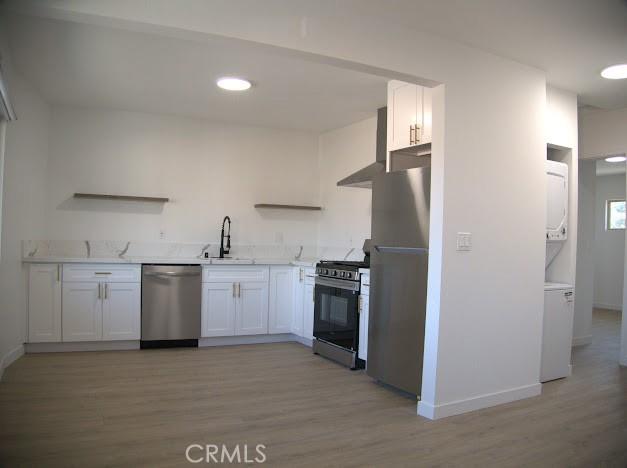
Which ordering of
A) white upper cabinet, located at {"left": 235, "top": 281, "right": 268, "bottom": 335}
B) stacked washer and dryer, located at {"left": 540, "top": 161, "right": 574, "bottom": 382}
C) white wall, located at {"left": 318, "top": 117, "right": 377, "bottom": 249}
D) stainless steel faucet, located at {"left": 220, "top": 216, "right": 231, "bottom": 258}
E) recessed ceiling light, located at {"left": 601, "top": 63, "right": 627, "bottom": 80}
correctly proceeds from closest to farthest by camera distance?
recessed ceiling light, located at {"left": 601, "top": 63, "right": 627, "bottom": 80}, stacked washer and dryer, located at {"left": 540, "top": 161, "right": 574, "bottom": 382}, white upper cabinet, located at {"left": 235, "top": 281, "right": 268, "bottom": 335}, white wall, located at {"left": 318, "top": 117, "right": 377, "bottom": 249}, stainless steel faucet, located at {"left": 220, "top": 216, "right": 231, "bottom": 258}

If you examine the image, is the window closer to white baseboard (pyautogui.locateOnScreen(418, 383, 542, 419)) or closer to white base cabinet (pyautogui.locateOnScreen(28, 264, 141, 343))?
white baseboard (pyautogui.locateOnScreen(418, 383, 542, 419))

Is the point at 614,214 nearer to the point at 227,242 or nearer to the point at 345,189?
the point at 345,189

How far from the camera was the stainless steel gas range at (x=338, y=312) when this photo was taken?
4.20 m

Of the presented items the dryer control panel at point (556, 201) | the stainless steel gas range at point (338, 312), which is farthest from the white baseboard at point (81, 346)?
the dryer control panel at point (556, 201)

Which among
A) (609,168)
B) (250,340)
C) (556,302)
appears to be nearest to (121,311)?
(250,340)

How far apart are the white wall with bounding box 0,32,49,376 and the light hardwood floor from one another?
0.39 metres

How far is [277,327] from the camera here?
526 centimetres

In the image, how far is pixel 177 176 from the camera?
217 inches

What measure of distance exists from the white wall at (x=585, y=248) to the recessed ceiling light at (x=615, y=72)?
2152 millimetres

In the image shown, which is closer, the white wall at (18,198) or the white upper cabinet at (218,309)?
the white wall at (18,198)

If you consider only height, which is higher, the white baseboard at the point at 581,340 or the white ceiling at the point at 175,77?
the white ceiling at the point at 175,77

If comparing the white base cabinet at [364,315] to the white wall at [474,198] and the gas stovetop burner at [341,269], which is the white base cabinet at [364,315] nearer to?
the gas stovetop burner at [341,269]

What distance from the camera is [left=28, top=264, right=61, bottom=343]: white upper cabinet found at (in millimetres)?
4434

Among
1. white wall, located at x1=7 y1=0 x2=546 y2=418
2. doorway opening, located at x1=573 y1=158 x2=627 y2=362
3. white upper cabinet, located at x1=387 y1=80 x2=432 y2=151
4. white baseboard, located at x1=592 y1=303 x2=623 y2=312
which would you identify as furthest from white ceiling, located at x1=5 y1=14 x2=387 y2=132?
white baseboard, located at x1=592 y1=303 x2=623 y2=312
